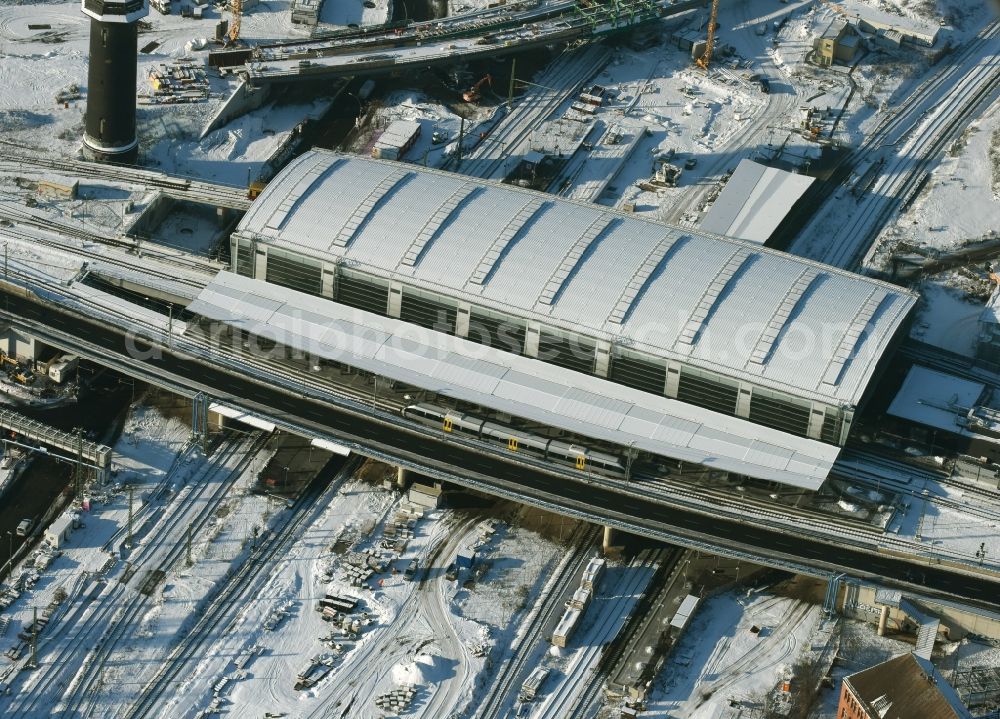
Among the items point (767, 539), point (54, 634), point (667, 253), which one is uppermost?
point (667, 253)

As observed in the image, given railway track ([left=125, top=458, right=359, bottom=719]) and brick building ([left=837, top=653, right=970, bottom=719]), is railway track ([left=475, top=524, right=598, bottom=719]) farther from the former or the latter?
brick building ([left=837, top=653, right=970, bottom=719])

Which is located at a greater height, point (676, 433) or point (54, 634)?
point (676, 433)

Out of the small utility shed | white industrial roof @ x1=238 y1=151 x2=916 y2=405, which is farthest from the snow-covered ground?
the small utility shed

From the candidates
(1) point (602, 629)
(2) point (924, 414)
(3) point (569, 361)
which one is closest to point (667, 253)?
(3) point (569, 361)

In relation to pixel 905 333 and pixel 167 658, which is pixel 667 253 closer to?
pixel 905 333

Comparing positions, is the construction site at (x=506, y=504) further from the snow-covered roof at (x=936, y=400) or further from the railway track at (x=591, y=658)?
the snow-covered roof at (x=936, y=400)

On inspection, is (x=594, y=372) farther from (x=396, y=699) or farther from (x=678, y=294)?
(x=396, y=699)

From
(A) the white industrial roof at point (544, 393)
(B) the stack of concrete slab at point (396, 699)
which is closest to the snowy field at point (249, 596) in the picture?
(B) the stack of concrete slab at point (396, 699)
